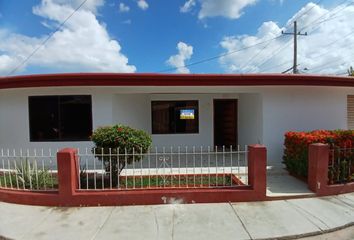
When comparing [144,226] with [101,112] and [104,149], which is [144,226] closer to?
[104,149]

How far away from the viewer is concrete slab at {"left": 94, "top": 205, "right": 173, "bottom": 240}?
432 centimetres

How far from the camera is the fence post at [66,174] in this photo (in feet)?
17.6

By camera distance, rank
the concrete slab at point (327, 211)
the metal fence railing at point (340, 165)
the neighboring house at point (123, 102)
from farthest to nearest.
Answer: the neighboring house at point (123, 102), the metal fence railing at point (340, 165), the concrete slab at point (327, 211)

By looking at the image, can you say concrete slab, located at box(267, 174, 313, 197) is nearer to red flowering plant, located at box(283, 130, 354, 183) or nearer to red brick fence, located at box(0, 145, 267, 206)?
red flowering plant, located at box(283, 130, 354, 183)

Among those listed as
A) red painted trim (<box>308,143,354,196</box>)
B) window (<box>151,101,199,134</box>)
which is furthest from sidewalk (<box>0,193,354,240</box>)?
window (<box>151,101,199,134</box>)

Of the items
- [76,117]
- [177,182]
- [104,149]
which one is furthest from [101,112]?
[177,182]

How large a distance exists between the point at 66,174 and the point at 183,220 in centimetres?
243

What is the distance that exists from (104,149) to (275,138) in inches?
214

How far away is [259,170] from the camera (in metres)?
5.54

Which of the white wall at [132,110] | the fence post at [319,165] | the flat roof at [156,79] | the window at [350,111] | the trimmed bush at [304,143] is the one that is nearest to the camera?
the fence post at [319,165]

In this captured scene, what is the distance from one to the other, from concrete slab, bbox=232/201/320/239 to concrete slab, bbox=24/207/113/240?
2.51 m

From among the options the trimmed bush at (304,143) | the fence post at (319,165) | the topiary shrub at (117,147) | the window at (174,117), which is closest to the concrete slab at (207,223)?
the topiary shrub at (117,147)

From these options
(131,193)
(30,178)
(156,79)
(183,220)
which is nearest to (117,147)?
(131,193)

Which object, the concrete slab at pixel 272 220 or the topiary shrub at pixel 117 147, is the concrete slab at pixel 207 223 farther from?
the topiary shrub at pixel 117 147
